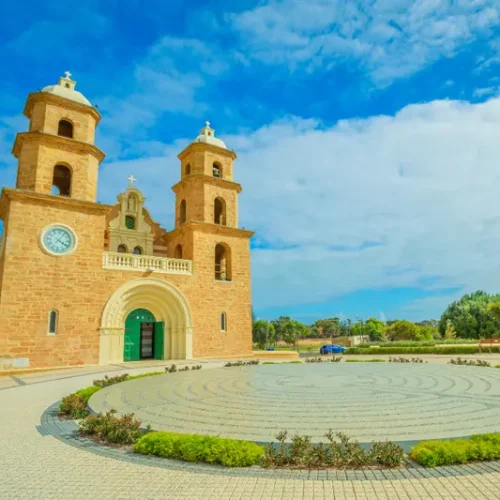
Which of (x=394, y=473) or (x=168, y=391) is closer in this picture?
(x=394, y=473)

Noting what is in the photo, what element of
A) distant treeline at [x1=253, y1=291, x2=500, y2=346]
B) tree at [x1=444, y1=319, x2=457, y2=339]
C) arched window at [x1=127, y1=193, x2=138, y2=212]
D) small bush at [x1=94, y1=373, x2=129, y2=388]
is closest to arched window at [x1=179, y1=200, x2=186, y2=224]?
arched window at [x1=127, y1=193, x2=138, y2=212]

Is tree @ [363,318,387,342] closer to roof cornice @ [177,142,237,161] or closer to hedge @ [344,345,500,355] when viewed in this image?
hedge @ [344,345,500,355]

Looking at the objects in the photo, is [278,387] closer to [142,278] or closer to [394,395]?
[394,395]

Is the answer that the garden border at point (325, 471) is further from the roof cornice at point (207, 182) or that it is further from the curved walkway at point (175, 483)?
the roof cornice at point (207, 182)

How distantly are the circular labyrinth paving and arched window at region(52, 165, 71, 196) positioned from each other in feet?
46.3

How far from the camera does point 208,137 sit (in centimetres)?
2695

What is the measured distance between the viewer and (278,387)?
11.2 meters

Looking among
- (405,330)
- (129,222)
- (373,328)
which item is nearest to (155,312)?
(129,222)

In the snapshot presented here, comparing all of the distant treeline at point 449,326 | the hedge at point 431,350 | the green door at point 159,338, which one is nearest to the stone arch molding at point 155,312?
the green door at point 159,338

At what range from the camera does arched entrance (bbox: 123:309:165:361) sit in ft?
72.6

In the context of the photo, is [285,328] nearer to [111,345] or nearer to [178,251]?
[178,251]

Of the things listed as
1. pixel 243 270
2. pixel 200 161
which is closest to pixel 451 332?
pixel 243 270

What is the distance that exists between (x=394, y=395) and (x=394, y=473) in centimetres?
500

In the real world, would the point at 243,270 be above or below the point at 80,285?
above
